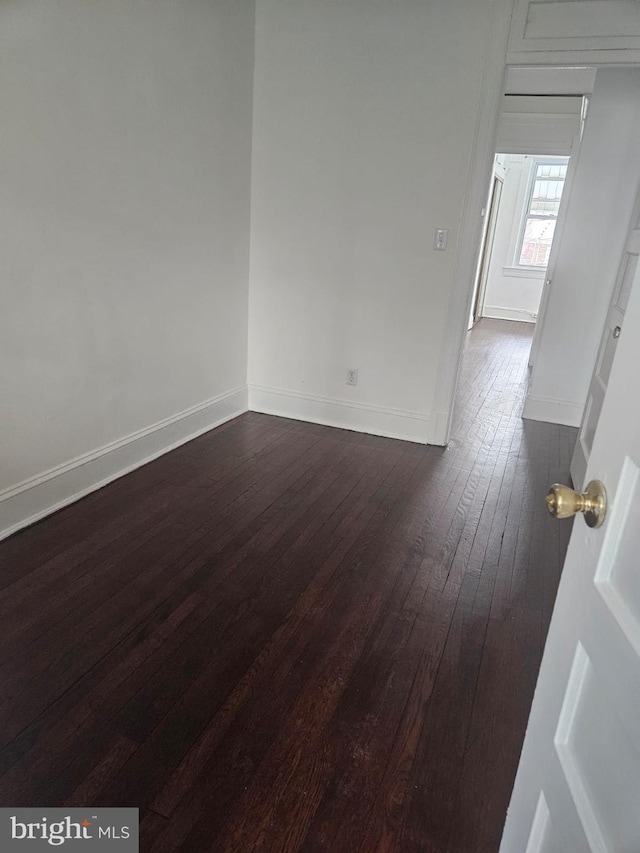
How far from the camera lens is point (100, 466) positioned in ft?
8.45

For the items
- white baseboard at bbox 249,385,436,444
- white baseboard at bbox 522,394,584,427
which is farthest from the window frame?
white baseboard at bbox 249,385,436,444

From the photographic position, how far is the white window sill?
329 inches

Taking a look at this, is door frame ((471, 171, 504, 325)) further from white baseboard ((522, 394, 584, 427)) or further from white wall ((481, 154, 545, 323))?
white baseboard ((522, 394, 584, 427))

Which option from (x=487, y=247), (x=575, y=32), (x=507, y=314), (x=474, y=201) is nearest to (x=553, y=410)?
(x=474, y=201)

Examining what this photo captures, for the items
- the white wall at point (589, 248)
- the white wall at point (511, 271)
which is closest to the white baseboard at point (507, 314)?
the white wall at point (511, 271)

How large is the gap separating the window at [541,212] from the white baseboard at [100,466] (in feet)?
21.7

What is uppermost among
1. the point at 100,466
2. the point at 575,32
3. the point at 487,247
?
the point at 575,32

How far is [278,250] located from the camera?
3.42 meters

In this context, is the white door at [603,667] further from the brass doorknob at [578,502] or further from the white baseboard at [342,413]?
the white baseboard at [342,413]

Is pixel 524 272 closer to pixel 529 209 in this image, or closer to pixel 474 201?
pixel 529 209

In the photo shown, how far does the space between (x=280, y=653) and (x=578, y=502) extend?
120cm

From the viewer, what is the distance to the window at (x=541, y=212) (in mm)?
7953

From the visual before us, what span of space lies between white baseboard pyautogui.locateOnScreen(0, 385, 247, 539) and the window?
6628mm

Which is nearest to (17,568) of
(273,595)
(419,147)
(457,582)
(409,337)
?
(273,595)
